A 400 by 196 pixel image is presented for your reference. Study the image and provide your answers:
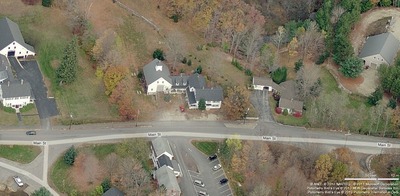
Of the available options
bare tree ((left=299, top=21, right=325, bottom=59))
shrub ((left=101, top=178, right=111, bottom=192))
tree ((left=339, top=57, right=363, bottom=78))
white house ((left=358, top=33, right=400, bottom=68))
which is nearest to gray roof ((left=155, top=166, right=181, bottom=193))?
shrub ((left=101, top=178, right=111, bottom=192))

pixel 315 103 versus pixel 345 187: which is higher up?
pixel 315 103

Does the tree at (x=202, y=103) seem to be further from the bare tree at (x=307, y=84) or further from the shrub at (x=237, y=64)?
the bare tree at (x=307, y=84)

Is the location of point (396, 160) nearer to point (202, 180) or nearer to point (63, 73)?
point (202, 180)

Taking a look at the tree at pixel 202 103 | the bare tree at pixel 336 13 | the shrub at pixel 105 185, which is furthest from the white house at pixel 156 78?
the bare tree at pixel 336 13

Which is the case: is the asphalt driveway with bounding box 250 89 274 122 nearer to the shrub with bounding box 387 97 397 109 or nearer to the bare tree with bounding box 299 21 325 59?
the bare tree with bounding box 299 21 325 59

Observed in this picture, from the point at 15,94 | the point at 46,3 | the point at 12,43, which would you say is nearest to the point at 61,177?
the point at 15,94

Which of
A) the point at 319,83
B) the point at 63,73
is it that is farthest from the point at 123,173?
the point at 319,83
